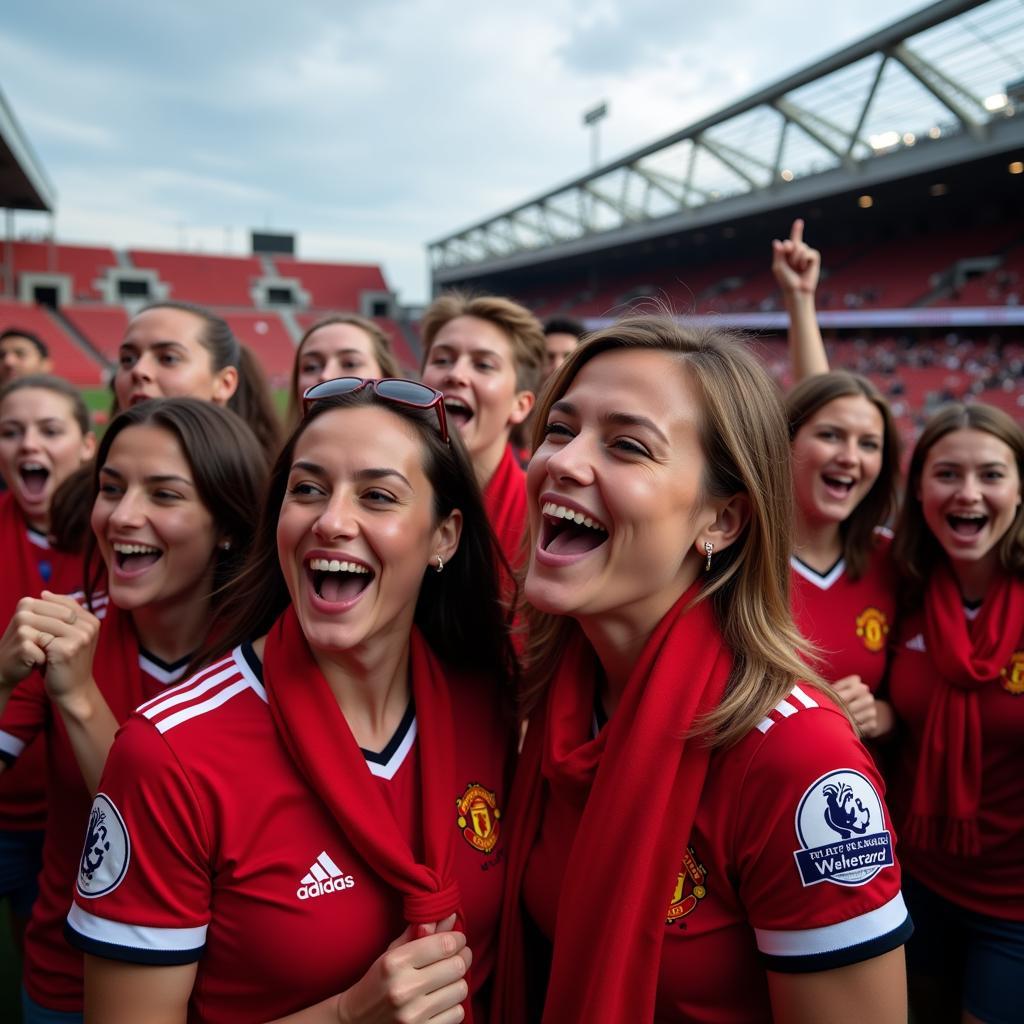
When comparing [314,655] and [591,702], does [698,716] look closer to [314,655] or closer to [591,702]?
[591,702]

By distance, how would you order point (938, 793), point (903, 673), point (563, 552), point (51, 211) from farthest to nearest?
1. point (51, 211)
2. point (903, 673)
3. point (938, 793)
4. point (563, 552)

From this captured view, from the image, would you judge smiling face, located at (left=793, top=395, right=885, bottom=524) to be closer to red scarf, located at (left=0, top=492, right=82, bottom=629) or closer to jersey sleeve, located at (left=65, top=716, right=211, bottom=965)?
jersey sleeve, located at (left=65, top=716, right=211, bottom=965)

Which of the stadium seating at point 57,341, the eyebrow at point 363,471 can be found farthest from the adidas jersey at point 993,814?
the stadium seating at point 57,341

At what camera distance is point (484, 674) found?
202cm

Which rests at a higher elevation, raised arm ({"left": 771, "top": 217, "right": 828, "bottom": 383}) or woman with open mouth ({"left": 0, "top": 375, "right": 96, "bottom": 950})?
raised arm ({"left": 771, "top": 217, "right": 828, "bottom": 383})

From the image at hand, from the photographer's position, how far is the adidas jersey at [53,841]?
194cm

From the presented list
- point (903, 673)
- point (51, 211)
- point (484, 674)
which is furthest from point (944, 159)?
point (51, 211)

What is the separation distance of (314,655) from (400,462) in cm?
46

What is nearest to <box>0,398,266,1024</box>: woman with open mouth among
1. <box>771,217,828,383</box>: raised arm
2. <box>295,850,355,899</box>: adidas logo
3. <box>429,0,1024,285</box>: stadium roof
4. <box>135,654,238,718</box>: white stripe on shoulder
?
<box>135,654,238,718</box>: white stripe on shoulder

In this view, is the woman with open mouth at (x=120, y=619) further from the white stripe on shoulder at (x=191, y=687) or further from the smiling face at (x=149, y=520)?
the white stripe on shoulder at (x=191, y=687)

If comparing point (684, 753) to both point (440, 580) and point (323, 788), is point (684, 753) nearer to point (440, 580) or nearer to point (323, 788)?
point (323, 788)

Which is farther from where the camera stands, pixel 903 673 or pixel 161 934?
pixel 903 673

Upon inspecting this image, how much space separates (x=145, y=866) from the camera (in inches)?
53.4

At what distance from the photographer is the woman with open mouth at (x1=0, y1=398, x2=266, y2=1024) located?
1817 mm
